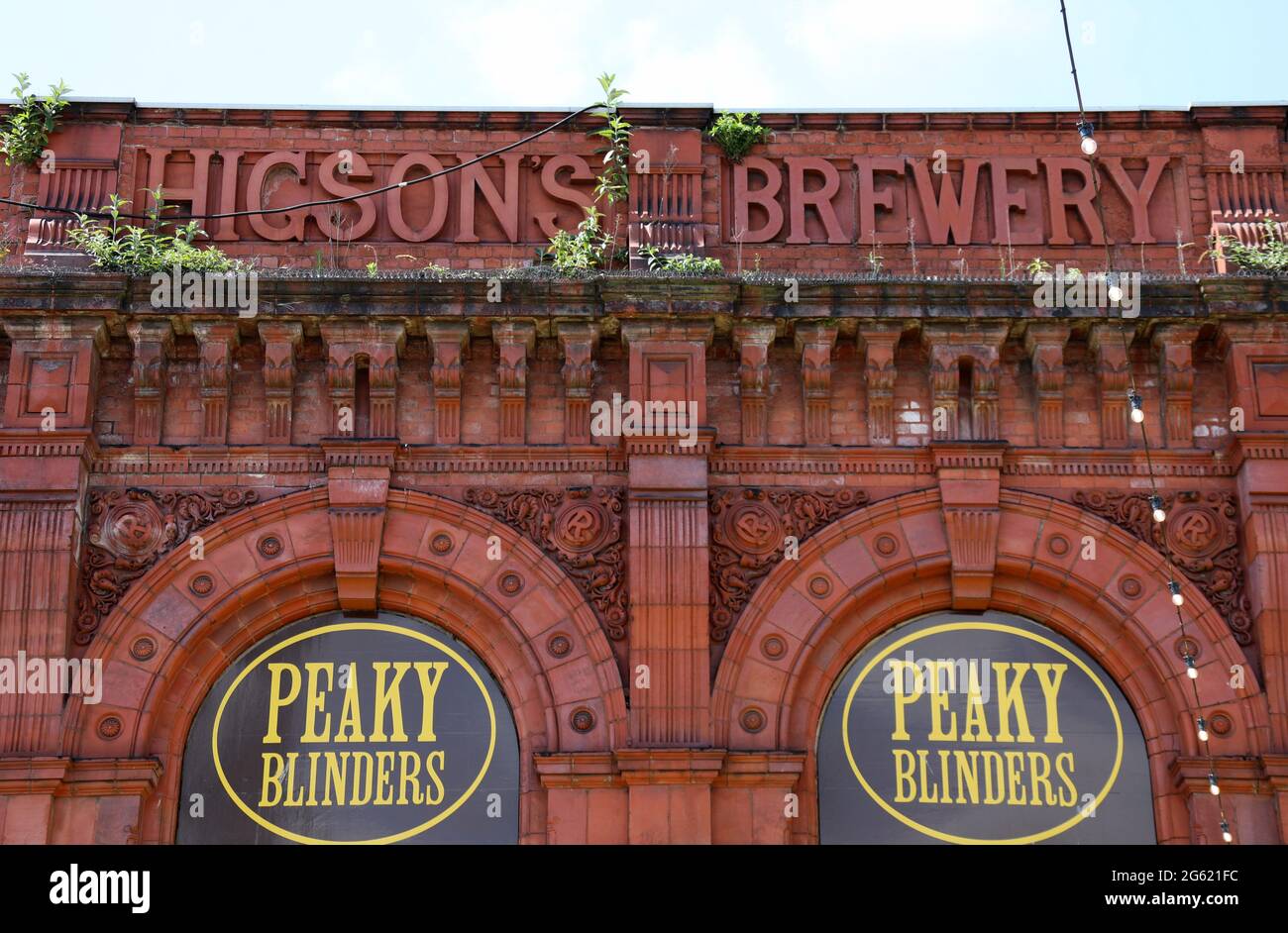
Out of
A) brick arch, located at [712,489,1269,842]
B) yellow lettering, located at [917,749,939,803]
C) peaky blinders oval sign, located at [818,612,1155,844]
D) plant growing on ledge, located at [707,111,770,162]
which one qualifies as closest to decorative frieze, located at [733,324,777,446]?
brick arch, located at [712,489,1269,842]

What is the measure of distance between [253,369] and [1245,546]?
11103mm

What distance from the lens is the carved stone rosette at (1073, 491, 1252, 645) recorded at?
24375mm

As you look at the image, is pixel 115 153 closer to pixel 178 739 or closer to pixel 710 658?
pixel 178 739

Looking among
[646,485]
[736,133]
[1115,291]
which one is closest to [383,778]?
[646,485]

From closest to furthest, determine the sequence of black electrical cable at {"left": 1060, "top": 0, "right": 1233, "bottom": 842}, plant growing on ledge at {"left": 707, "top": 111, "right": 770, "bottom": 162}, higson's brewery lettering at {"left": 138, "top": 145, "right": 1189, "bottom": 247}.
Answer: black electrical cable at {"left": 1060, "top": 0, "right": 1233, "bottom": 842}, higson's brewery lettering at {"left": 138, "top": 145, "right": 1189, "bottom": 247}, plant growing on ledge at {"left": 707, "top": 111, "right": 770, "bottom": 162}

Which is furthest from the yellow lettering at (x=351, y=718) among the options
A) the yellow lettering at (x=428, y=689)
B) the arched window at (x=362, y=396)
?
the arched window at (x=362, y=396)

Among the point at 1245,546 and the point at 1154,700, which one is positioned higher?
the point at 1245,546

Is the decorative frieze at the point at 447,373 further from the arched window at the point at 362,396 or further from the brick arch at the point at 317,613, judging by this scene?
the brick arch at the point at 317,613

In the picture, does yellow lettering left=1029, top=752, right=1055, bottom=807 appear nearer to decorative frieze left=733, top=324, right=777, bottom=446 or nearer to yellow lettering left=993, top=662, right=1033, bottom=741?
yellow lettering left=993, top=662, right=1033, bottom=741

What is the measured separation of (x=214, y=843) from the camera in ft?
76.9

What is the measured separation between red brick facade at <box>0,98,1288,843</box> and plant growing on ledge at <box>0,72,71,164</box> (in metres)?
0.28

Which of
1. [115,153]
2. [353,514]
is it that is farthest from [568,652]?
[115,153]

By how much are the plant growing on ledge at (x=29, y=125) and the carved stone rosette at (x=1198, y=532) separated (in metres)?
12.5

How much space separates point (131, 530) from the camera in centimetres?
2438
